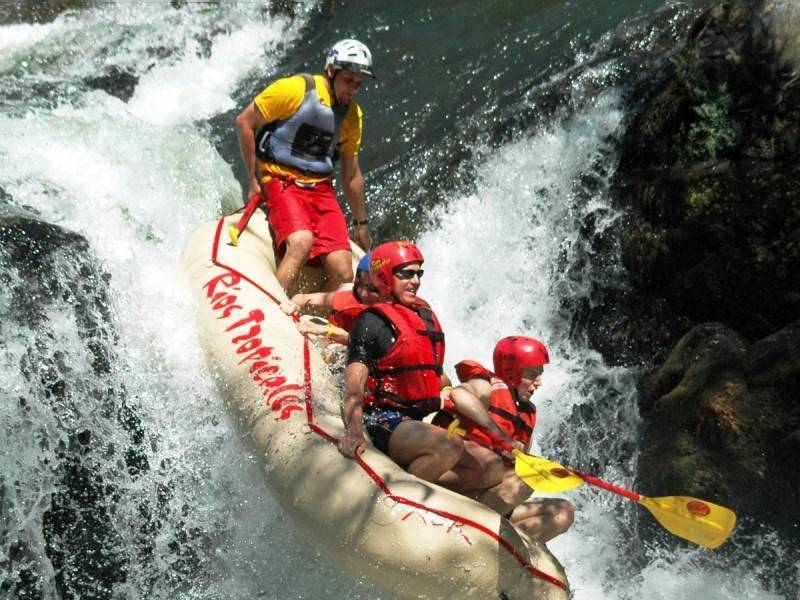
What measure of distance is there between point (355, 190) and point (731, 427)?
8.18 feet

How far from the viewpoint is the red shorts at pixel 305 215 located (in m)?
5.72

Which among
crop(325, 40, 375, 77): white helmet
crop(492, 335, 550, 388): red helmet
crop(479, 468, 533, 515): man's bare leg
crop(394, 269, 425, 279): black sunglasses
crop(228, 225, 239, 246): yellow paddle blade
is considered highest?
crop(325, 40, 375, 77): white helmet

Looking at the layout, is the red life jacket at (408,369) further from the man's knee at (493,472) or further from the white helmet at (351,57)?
the white helmet at (351,57)

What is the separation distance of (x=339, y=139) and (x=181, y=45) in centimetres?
516

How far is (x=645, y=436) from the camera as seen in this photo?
5652mm

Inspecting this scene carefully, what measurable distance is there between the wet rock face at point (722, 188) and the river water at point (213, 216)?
0.93 ft

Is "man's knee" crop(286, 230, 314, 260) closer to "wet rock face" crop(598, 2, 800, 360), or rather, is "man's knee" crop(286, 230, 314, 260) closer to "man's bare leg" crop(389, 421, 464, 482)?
"man's bare leg" crop(389, 421, 464, 482)

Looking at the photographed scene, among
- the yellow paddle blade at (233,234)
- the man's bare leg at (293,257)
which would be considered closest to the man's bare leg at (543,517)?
the man's bare leg at (293,257)

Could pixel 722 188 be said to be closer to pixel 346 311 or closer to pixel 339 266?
pixel 339 266

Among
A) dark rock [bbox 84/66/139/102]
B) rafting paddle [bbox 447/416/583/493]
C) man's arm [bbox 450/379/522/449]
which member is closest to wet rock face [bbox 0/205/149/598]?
man's arm [bbox 450/379/522/449]

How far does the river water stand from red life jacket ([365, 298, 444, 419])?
69 cm

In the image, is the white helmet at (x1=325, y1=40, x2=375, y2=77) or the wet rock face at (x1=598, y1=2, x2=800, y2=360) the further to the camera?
the wet rock face at (x1=598, y1=2, x2=800, y2=360)

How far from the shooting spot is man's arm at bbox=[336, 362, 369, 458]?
14.0 ft

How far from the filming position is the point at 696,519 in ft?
13.4
